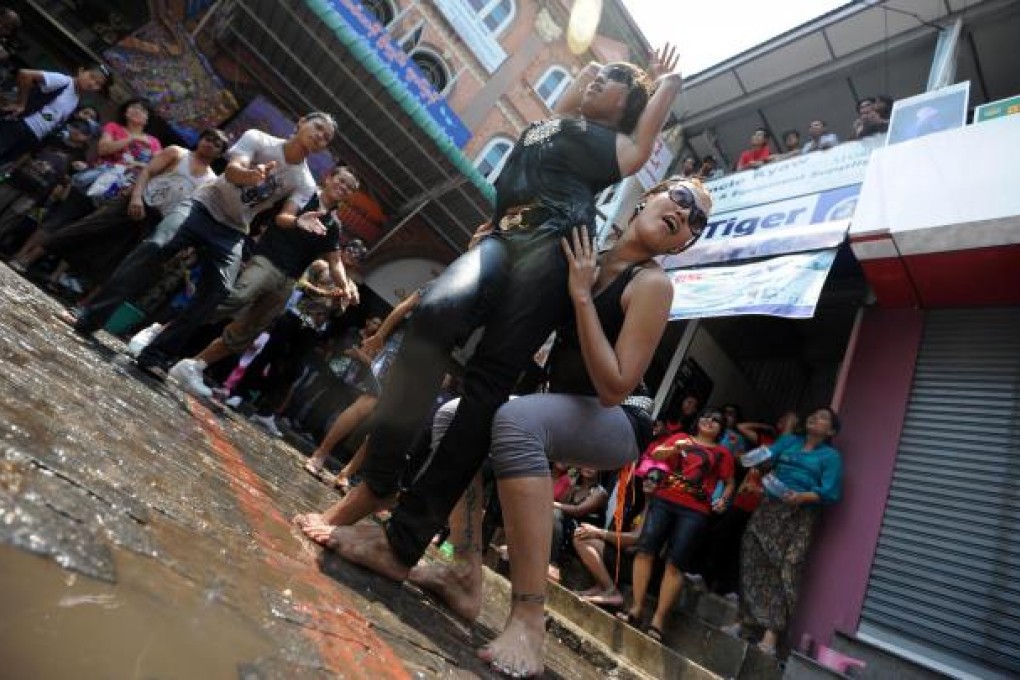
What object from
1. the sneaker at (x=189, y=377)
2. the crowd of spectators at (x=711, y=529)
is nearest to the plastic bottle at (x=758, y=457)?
the crowd of spectators at (x=711, y=529)

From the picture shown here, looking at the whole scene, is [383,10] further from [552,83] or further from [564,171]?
[564,171]

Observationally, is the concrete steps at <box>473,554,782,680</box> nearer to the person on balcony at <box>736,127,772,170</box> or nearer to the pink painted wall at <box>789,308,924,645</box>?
the pink painted wall at <box>789,308,924,645</box>

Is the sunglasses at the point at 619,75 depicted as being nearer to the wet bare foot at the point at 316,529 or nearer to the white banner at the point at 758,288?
the wet bare foot at the point at 316,529

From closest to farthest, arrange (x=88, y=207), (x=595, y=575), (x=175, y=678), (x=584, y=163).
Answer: (x=175, y=678) → (x=584, y=163) → (x=595, y=575) → (x=88, y=207)

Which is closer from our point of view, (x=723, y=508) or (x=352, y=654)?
(x=352, y=654)

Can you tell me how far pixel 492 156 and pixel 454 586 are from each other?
47.4ft

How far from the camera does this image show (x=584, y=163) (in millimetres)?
2186

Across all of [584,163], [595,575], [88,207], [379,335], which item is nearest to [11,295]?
[379,335]

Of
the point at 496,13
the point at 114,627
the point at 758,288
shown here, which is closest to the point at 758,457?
the point at 758,288

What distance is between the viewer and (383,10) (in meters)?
13.7

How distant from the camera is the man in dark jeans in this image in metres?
3.56

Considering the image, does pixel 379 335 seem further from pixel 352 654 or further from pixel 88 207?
pixel 88 207

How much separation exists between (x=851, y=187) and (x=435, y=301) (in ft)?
19.8

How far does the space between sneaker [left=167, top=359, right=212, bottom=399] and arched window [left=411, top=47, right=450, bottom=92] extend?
38.2 ft
